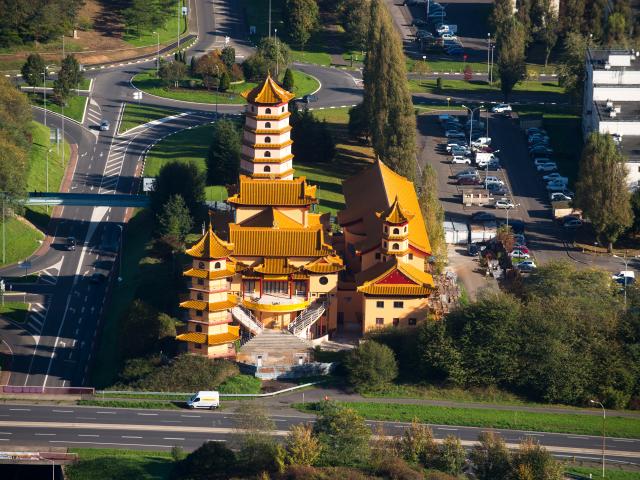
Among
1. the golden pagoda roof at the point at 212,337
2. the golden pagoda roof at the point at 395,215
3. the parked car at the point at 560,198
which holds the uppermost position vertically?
the golden pagoda roof at the point at 395,215

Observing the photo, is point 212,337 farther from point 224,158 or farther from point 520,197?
point 520,197

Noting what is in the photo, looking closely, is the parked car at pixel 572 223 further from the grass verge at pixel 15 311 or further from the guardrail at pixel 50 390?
the guardrail at pixel 50 390

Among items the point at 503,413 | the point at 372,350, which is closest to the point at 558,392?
the point at 503,413

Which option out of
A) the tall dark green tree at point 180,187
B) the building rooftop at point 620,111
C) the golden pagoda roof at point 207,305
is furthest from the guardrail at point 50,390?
the building rooftop at point 620,111

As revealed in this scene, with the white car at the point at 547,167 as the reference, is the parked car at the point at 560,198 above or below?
below

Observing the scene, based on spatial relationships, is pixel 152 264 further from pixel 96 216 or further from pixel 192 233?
pixel 96 216

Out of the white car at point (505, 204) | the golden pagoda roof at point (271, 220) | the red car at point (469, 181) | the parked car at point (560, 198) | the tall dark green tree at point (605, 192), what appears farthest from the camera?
the red car at point (469, 181)

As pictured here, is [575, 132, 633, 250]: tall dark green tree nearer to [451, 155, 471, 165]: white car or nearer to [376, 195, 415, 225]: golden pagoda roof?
[451, 155, 471, 165]: white car
